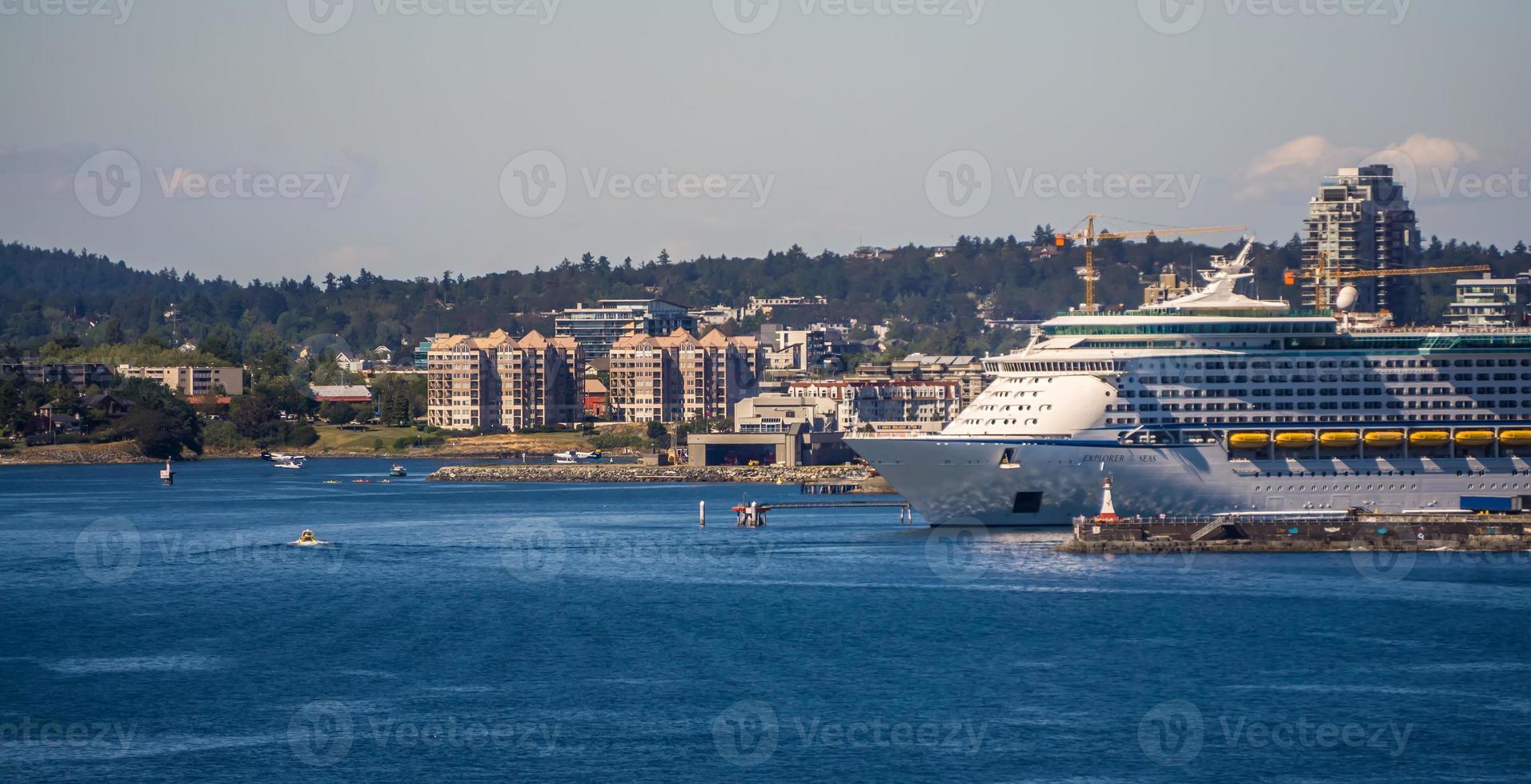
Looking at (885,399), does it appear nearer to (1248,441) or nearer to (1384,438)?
(1384,438)

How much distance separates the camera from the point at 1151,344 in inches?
2803

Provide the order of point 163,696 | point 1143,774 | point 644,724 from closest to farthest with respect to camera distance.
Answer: point 1143,774, point 644,724, point 163,696

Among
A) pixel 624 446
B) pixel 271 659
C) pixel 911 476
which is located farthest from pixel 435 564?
pixel 624 446

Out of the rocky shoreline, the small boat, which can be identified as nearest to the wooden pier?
the small boat

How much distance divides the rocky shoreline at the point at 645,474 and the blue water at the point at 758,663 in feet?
173

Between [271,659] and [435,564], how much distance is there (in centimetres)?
2132

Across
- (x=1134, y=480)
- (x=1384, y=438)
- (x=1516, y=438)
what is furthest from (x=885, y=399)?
(x=1134, y=480)

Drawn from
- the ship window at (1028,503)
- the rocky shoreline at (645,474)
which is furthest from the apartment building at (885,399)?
the ship window at (1028,503)

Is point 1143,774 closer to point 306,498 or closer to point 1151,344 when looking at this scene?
point 1151,344

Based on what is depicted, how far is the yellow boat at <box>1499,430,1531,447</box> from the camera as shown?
7194 cm

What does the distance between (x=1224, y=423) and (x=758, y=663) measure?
29.0m

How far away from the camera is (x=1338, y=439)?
231ft

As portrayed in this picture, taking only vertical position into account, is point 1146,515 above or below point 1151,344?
below

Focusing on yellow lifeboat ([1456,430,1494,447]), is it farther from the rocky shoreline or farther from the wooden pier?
the rocky shoreline
